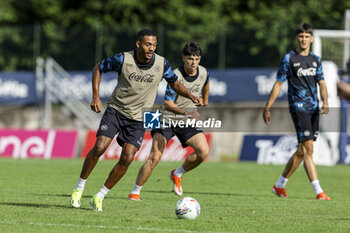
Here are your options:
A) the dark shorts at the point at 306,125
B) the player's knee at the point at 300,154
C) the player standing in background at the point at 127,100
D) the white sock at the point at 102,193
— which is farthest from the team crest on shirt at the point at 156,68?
the player's knee at the point at 300,154

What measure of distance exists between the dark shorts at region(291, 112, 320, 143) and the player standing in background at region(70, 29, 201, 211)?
8.82 feet

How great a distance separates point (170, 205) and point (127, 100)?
1.73 metres

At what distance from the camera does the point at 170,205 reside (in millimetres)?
10523

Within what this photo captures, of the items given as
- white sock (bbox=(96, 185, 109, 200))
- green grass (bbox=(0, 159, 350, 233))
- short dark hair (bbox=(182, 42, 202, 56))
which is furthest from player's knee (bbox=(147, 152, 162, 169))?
white sock (bbox=(96, 185, 109, 200))

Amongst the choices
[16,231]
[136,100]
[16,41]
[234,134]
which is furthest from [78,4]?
[16,231]

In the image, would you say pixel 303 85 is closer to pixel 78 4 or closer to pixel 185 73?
pixel 185 73

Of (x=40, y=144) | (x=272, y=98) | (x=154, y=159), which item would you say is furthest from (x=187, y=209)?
(x=40, y=144)

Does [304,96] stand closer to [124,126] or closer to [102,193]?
[124,126]

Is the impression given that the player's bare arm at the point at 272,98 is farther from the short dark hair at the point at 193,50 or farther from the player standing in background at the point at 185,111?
the short dark hair at the point at 193,50

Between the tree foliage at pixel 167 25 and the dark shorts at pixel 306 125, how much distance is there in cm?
1426

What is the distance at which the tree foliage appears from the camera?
27.7 meters

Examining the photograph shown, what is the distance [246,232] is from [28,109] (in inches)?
916

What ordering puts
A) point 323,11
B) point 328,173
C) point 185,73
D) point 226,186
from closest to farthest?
1. point 185,73
2. point 226,186
3. point 328,173
4. point 323,11

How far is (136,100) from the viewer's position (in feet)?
32.3
